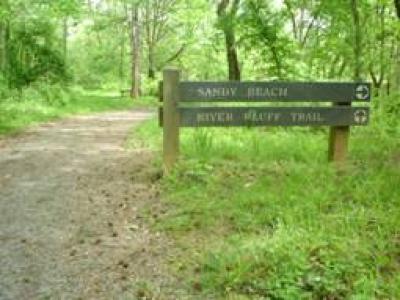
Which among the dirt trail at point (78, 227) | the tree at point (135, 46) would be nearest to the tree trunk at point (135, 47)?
the tree at point (135, 46)

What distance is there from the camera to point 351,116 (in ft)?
25.8

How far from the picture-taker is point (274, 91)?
7555mm

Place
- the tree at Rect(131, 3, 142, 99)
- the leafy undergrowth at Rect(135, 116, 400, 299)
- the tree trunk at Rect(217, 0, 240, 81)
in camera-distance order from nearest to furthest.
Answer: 1. the leafy undergrowth at Rect(135, 116, 400, 299)
2. the tree trunk at Rect(217, 0, 240, 81)
3. the tree at Rect(131, 3, 142, 99)

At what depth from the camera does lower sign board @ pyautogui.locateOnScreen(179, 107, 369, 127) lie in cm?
748

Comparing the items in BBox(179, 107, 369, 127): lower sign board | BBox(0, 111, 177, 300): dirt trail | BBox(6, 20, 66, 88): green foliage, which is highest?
BBox(6, 20, 66, 88): green foliage

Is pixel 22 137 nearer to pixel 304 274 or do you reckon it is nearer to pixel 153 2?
pixel 304 274

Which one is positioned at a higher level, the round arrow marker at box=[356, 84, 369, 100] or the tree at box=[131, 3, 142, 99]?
the tree at box=[131, 3, 142, 99]

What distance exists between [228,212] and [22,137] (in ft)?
24.2

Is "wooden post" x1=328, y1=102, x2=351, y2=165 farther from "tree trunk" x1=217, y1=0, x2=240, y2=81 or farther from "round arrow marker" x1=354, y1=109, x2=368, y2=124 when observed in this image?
"tree trunk" x1=217, y1=0, x2=240, y2=81

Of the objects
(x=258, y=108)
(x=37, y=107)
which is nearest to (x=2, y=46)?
(x=37, y=107)

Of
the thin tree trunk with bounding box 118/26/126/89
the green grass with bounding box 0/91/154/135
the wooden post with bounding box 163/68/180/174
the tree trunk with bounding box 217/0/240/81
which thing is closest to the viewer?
the wooden post with bounding box 163/68/180/174

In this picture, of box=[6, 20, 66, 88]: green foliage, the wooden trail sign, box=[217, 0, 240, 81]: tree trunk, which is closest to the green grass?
box=[6, 20, 66, 88]: green foliage

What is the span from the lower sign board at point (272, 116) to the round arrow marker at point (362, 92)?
0.63 ft

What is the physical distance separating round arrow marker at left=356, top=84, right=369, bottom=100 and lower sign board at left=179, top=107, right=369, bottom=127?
19 centimetres
